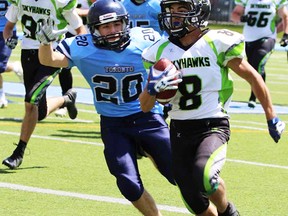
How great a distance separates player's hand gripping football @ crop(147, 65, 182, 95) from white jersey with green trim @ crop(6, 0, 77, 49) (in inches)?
140

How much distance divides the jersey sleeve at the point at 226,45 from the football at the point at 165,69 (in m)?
0.34

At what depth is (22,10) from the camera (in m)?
8.91

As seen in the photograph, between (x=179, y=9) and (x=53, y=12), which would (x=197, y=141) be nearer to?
(x=179, y=9)

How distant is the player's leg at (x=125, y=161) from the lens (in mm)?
5766

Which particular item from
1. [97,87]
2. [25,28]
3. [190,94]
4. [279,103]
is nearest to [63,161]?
[25,28]

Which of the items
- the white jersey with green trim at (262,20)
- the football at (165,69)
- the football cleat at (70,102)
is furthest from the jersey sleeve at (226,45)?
the white jersey with green trim at (262,20)

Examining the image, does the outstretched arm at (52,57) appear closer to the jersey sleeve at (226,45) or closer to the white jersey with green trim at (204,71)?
the white jersey with green trim at (204,71)

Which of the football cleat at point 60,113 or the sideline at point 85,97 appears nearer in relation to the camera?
the football cleat at point 60,113

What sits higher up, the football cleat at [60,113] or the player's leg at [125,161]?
the player's leg at [125,161]

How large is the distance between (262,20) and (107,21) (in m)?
7.62

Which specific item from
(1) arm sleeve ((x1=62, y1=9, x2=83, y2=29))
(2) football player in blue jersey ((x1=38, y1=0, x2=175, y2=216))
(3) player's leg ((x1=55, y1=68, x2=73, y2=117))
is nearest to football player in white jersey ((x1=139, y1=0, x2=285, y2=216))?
(2) football player in blue jersey ((x1=38, y1=0, x2=175, y2=216))

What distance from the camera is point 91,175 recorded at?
7961 mm

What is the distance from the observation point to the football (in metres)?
5.35

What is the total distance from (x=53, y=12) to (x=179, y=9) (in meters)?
3.34
